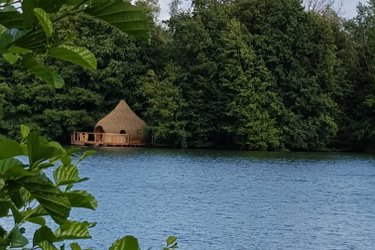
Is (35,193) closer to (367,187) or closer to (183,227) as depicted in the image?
(183,227)

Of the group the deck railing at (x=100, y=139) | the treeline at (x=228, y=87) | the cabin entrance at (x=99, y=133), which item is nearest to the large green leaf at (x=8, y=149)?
the treeline at (x=228, y=87)

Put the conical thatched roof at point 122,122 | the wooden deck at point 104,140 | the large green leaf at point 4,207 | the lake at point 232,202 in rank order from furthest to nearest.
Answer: the wooden deck at point 104,140 < the conical thatched roof at point 122,122 < the lake at point 232,202 < the large green leaf at point 4,207

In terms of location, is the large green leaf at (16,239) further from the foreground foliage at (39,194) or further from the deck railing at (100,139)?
the deck railing at (100,139)

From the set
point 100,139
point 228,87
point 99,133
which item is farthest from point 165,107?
point 100,139

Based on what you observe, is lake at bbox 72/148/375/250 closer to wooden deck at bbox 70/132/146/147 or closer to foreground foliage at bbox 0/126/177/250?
wooden deck at bbox 70/132/146/147

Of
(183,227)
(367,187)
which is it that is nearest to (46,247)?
(183,227)

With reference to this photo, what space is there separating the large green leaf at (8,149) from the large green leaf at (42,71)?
75 millimetres

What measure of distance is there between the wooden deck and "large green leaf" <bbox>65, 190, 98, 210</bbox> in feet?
116

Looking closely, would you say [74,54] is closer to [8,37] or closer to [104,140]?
[8,37]

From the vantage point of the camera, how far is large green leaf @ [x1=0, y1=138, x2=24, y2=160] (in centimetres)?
76

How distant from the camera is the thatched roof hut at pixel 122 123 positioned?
1406 inches

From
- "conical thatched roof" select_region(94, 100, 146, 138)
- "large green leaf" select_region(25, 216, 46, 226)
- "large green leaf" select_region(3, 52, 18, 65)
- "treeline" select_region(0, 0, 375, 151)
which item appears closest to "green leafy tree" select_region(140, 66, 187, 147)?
"treeline" select_region(0, 0, 375, 151)

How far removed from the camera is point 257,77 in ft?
121

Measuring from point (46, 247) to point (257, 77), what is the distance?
3616 cm
